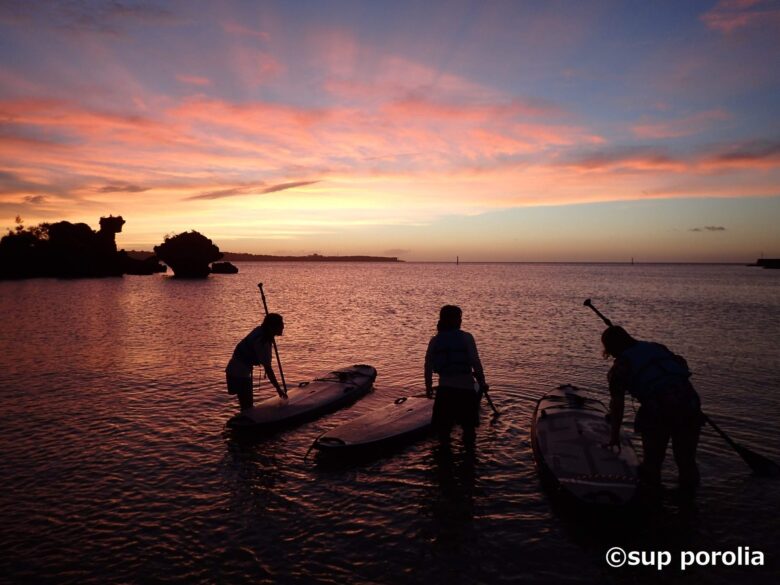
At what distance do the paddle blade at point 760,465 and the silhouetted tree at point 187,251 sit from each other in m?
126

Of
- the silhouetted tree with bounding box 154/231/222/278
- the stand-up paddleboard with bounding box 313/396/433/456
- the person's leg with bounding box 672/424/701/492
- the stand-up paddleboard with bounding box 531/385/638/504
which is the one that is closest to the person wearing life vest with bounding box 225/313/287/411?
the stand-up paddleboard with bounding box 313/396/433/456

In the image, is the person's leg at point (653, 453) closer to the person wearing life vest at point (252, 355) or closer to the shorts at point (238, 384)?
the person wearing life vest at point (252, 355)

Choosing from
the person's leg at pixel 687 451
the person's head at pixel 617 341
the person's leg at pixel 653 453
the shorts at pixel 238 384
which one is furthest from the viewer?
the shorts at pixel 238 384

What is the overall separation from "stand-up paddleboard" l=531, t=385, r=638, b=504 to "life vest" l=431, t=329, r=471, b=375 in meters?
2.42

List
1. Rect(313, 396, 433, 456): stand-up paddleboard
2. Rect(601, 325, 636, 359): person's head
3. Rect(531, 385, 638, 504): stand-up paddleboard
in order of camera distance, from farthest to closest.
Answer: Rect(313, 396, 433, 456): stand-up paddleboard
Rect(531, 385, 638, 504): stand-up paddleboard
Rect(601, 325, 636, 359): person's head

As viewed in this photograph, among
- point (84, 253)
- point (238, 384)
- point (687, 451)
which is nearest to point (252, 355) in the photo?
point (238, 384)

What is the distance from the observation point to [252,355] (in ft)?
36.9

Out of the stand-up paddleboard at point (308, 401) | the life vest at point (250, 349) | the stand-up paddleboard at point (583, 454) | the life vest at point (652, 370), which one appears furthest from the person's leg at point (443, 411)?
the stand-up paddleboard at point (308, 401)

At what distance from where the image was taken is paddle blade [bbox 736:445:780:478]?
31.4 feet

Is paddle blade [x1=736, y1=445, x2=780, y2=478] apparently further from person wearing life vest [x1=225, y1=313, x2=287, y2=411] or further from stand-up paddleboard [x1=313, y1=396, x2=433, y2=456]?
person wearing life vest [x1=225, y1=313, x2=287, y2=411]

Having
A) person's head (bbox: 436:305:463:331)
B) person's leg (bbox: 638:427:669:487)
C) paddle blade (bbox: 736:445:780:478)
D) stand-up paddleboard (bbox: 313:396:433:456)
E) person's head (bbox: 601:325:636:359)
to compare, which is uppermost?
person's head (bbox: 436:305:463:331)

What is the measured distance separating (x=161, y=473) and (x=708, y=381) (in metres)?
19.3

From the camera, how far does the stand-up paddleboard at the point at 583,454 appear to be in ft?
25.1

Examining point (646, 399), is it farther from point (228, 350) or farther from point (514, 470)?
point (228, 350)
